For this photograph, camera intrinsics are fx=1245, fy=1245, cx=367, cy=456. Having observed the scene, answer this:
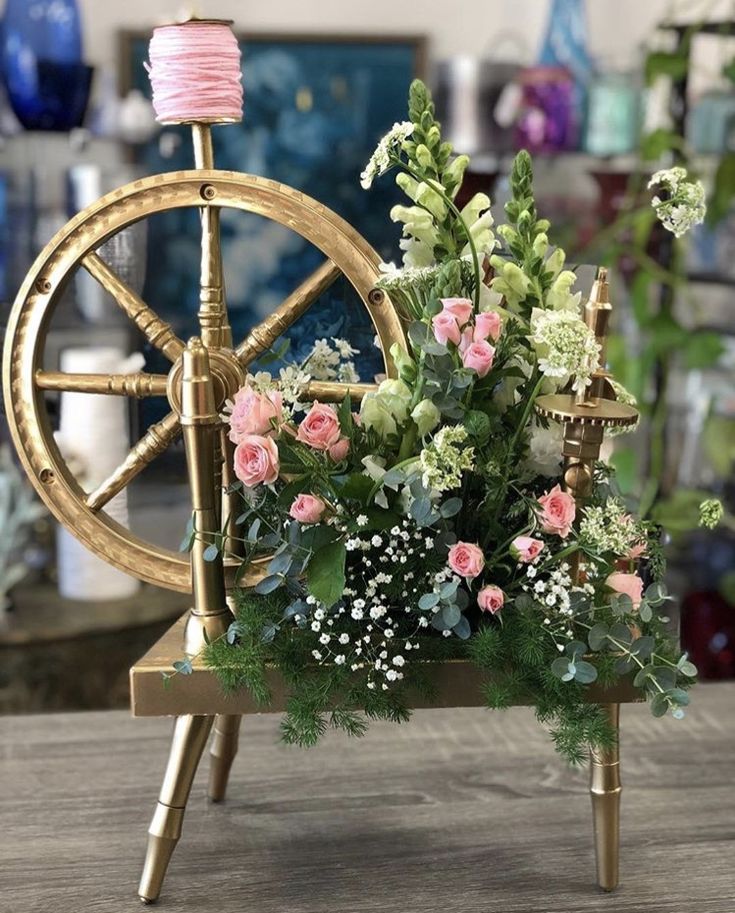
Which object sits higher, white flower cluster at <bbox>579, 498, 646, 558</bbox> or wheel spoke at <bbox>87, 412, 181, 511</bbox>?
wheel spoke at <bbox>87, 412, 181, 511</bbox>

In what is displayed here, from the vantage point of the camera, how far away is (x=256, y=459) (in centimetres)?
83

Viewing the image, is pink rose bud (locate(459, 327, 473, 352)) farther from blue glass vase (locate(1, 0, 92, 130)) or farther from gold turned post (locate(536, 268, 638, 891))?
blue glass vase (locate(1, 0, 92, 130))

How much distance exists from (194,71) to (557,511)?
423mm

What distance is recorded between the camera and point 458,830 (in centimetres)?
104

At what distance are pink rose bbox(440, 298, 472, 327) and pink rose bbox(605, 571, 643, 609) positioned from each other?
0.71 ft

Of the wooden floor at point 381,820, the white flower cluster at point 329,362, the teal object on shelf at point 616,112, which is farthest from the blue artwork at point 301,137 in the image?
the white flower cluster at point 329,362

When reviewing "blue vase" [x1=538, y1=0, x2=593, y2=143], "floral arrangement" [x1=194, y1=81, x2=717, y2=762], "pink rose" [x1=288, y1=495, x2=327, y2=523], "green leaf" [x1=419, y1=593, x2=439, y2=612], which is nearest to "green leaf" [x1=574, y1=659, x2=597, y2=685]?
"floral arrangement" [x1=194, y1=81, x2=717, y2=762]

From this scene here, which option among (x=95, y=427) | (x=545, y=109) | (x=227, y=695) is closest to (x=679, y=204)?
(x=227, y=695)

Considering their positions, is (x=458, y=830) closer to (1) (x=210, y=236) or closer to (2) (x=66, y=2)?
(1) (x=210, y=236)

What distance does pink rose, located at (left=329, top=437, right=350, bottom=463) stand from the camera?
2.85 feet

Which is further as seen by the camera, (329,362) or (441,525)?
(329,362)

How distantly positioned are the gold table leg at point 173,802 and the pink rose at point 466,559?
23cm

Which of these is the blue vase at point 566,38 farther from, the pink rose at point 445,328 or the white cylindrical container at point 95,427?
the pink rose at point 445,328

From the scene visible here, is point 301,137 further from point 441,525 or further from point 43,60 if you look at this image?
point 441,525
